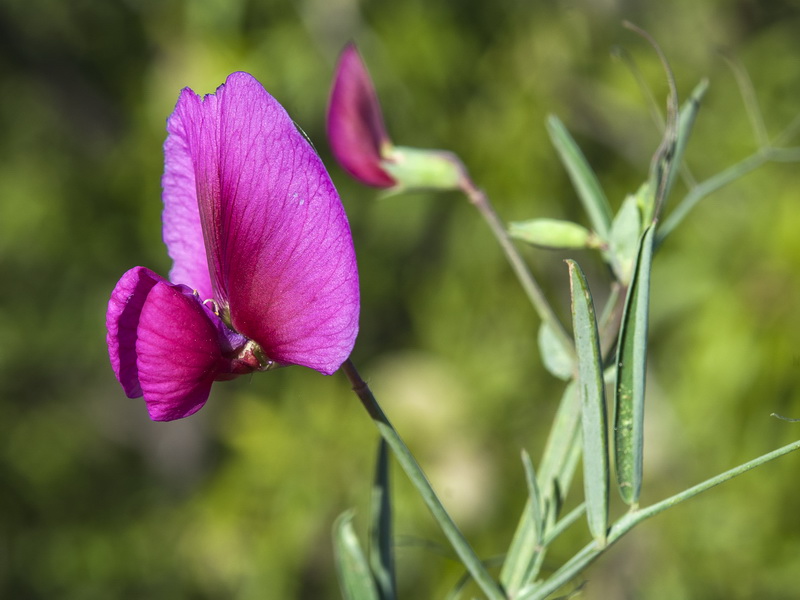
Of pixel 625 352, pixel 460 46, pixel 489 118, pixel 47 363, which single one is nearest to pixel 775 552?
pixel 489 118

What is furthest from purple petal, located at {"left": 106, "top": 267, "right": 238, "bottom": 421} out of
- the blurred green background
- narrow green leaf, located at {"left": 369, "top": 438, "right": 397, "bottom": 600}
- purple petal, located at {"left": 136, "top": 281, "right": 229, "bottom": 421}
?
the blurred green background

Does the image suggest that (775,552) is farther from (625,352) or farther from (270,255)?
(270,255)

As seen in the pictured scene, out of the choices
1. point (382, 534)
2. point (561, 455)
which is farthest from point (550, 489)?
point (382, 534)

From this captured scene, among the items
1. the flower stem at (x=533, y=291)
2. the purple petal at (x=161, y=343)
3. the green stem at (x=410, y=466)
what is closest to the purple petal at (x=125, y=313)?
the purple petal at (x=161, y=343)

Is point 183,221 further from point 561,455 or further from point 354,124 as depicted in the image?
point 561,455

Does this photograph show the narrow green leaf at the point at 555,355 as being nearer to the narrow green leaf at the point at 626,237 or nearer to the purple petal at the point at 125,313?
the narrow green leaf at the point at 626,237

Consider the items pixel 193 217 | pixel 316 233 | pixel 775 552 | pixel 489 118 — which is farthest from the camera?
pixel 489 118
